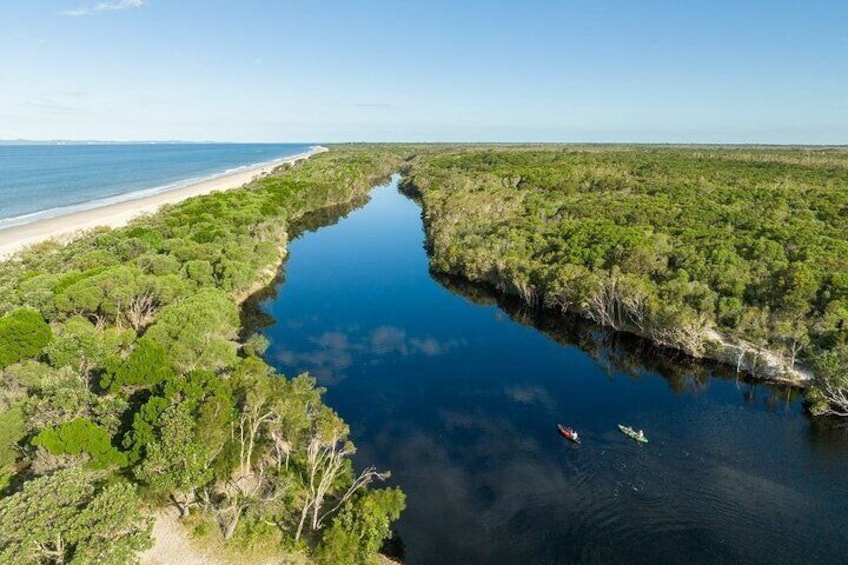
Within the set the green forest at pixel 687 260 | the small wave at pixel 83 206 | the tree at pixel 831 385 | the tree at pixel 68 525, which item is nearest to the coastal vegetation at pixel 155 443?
the tree at pixel 68 525

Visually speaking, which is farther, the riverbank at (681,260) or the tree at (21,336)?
the riverbank at (681,260)

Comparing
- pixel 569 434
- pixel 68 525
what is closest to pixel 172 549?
pixel 68 525

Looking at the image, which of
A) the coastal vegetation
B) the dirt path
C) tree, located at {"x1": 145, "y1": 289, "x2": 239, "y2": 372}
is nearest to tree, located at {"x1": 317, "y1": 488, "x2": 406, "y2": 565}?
the coastal vegetation

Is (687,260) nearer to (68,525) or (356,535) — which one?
(356,535)

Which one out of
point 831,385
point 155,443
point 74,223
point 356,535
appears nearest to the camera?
point 356,535

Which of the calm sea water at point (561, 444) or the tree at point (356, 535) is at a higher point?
the tree at point (356, 535)

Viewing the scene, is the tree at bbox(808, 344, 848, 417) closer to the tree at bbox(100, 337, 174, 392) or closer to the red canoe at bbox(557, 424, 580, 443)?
the red canoe at bbox(557, 424, 580, 443)

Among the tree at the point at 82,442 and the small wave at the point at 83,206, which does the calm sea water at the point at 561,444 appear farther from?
the small wave at the point at 83,206

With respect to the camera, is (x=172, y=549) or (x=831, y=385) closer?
(x=172, y=549)
